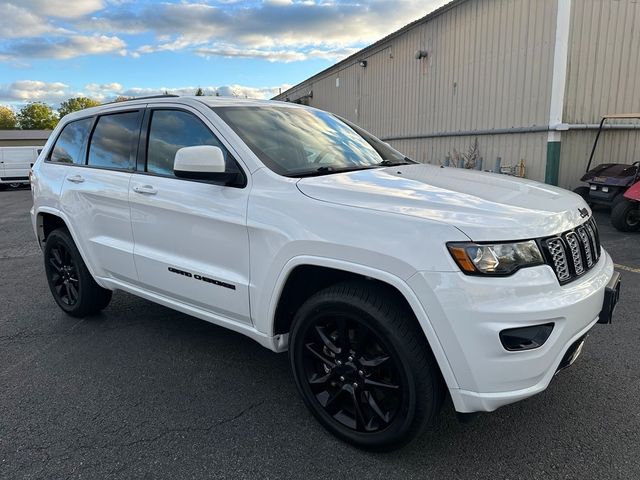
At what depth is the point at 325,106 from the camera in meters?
22.7

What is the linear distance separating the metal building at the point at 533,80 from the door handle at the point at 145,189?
29.4 feet

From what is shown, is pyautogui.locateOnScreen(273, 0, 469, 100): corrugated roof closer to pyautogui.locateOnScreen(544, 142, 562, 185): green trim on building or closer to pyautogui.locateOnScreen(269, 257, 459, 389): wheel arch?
pyautogui.locateOnScreen(544, 142, 562, 185): green trim on building

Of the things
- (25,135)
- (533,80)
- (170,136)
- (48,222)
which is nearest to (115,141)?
(170,136)

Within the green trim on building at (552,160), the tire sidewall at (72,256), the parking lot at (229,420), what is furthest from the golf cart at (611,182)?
the tire sidewall at (72,256)

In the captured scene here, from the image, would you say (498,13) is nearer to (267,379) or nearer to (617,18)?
(617,18)

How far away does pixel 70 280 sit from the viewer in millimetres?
4477

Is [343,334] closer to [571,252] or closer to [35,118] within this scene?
[571,252]

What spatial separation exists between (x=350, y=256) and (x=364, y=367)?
583 millimetres

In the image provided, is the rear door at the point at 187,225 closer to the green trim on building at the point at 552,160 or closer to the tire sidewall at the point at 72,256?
the tire sidewall at the point at 72,256

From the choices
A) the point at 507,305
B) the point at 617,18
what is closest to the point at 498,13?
the point at 617,18

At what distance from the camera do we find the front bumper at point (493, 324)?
6.72 ft

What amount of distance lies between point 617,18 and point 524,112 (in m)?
2.48

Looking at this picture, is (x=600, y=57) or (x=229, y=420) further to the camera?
(x=600, y=57)

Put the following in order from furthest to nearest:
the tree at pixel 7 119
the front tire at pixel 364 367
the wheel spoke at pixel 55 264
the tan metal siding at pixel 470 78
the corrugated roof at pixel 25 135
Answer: the tree at pixel 7 119, the corrugated roof at pixel 25 135, the tan metal siding at pixel 470 78, the wheel spoke at pixel 55 264, the front tire at pixel 364 367
